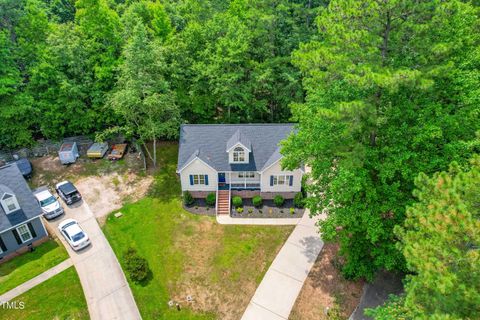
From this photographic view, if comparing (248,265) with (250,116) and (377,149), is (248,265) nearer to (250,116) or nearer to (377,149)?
(377,149)

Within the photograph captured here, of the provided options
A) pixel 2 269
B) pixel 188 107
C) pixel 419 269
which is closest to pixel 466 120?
pixel 419 269

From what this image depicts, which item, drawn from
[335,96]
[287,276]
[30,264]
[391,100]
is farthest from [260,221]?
[30,264]

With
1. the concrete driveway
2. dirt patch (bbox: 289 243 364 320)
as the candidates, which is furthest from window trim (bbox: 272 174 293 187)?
the concrete driveway

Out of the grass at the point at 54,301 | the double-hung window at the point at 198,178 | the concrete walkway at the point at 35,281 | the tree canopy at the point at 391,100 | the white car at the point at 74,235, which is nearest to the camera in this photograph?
the tree canopy at the point at 391,100

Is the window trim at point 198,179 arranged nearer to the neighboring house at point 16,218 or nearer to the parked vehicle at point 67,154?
the neighboring house at point 16,218

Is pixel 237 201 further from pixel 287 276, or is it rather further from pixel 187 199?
pixel 287 276

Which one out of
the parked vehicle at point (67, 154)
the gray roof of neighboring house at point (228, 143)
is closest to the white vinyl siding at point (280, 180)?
the gray roof of neighboring house at point (228, 143)
